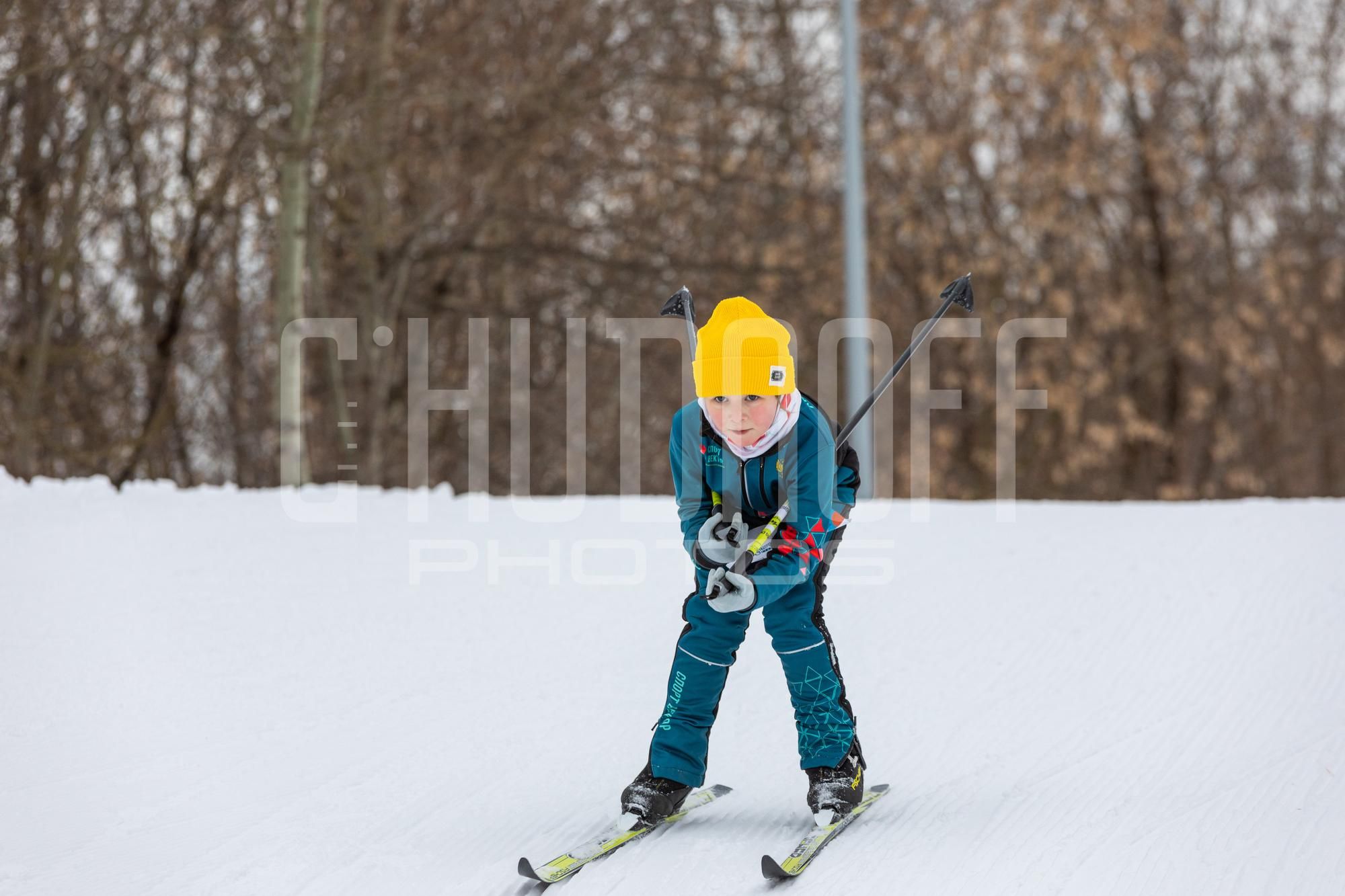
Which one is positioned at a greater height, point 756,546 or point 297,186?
point 297,186

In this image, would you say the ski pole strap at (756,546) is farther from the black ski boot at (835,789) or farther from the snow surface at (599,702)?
the snow surface at (599,702)

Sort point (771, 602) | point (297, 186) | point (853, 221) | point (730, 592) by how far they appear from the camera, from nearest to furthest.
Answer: point (730, 592), point (771, 602), point (853, 221), point (297, 186)

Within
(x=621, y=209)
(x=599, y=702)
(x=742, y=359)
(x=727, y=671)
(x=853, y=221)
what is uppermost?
(x=621, y=209)

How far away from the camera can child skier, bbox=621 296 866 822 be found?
11.1 ft

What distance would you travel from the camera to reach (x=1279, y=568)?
6.10 metres

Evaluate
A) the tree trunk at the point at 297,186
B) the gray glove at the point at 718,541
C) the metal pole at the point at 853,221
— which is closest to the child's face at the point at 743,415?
the gray glove at the point at 718,541

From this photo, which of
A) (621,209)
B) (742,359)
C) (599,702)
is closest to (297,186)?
(621,209)

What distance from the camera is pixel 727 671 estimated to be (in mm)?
3564

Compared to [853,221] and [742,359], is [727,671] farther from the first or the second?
[853,221]

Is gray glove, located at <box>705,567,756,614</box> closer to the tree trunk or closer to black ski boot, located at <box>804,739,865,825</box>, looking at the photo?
black ski boot, located at <box>804,739,865,825</box>

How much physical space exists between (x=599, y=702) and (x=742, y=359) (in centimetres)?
204

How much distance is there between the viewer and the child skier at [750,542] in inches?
133

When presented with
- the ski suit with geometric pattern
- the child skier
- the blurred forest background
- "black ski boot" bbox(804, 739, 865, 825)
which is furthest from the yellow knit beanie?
the blurred forest background

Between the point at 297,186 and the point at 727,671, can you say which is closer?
the point at 727,671
